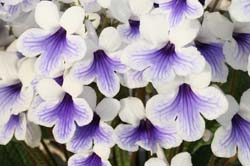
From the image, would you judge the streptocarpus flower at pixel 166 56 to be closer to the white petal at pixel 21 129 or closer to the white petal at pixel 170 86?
the white petal at pixel 170 86

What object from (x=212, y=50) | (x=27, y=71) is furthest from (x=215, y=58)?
(x=27, y=71)

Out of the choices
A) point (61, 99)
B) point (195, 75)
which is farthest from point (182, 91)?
point (61, 99)

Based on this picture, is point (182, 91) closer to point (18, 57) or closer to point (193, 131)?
point (193, 131)

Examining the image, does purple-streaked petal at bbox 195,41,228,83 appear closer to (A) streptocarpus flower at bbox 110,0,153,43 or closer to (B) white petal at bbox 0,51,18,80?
(A) streptocarpus flower at bbox 110,0,153,43

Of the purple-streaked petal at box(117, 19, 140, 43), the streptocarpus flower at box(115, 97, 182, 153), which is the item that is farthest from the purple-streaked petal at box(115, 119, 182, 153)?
the purple-streaked petal at box(117, 19, 140, 43)

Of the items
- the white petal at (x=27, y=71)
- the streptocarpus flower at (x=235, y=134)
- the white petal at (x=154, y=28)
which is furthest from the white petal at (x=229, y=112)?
the white petal at (x=27, y=71)

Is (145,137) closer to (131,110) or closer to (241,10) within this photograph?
(131,110)
